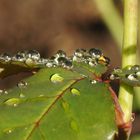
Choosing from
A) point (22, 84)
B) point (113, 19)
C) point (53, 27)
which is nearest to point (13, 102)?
point (22, 84)

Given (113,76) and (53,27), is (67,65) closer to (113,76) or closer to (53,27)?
(113,76)

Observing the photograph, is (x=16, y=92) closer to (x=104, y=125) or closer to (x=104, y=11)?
(x=104, y=125)

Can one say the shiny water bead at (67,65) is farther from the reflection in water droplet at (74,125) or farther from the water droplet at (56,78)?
the reflection in water droplet at (74,125)

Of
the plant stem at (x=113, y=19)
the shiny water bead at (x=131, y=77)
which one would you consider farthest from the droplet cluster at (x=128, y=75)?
the plant stem at (x=113, y=19)

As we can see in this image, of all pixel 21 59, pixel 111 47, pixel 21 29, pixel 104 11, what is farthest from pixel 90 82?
pixel 21 29

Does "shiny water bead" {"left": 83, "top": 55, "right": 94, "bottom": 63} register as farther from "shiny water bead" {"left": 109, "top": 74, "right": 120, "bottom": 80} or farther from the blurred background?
the blurred background
